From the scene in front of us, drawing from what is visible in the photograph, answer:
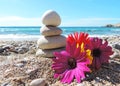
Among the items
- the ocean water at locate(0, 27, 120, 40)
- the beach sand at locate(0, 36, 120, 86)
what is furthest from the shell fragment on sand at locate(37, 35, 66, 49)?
the ocean water at locate(0, 27, 120, 40)

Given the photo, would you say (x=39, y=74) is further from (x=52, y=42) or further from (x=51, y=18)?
(x=51, y=18)

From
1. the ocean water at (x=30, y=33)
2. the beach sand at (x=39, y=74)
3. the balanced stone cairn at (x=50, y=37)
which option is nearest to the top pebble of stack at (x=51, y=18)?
the balanced stone cairn at (x=50, y=37)

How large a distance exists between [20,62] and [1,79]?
470 millimetres

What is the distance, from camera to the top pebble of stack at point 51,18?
3.42 m

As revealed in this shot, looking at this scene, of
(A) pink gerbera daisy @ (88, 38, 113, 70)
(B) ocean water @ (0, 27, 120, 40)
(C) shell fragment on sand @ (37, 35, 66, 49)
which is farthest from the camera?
(B) ocean water @ (0, 27, 120, 40)

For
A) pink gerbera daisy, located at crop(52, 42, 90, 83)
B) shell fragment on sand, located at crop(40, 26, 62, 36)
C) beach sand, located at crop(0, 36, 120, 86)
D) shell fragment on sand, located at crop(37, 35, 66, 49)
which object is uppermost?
shell fragment on sand, located at crop(40, 26, 62, 36)

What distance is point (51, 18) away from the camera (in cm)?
342

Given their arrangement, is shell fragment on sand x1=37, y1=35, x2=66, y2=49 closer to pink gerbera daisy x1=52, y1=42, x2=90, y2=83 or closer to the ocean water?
pink gerbera daisy x1=52, y1=42, x2=90, y2=83

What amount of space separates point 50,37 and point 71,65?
0.80m

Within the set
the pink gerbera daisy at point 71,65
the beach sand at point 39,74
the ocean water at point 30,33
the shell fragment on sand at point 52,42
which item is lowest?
the ocean water at point 30,33

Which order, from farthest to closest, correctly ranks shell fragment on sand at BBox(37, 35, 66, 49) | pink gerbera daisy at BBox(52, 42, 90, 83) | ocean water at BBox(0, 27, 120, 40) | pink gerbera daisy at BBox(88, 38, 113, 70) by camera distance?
ocean water at BBox(0, 27, 120, 40), shell fragment on sand at BBox(37, 35, 66, 49), pink gerbera daisy at BBox(88, 38, 113, 70), pink gerbera daisy at BBox(52, 42, 90, 83)

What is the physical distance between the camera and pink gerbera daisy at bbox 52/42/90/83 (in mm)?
2564

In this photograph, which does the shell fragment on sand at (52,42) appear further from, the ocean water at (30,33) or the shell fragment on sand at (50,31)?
the ocean water at (30,33)

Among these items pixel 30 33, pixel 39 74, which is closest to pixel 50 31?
pixel 39 74
